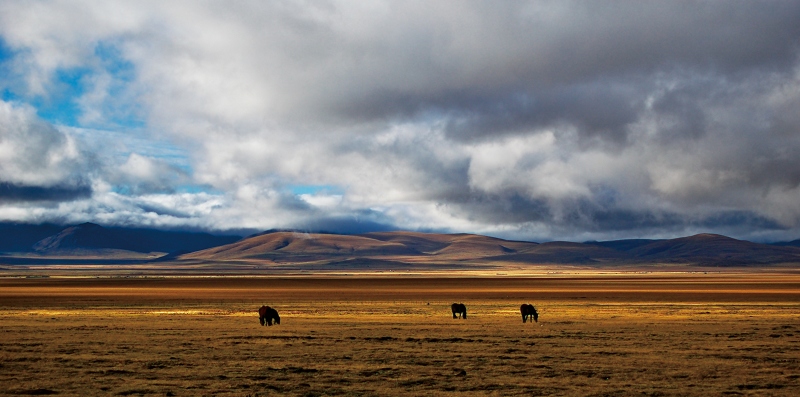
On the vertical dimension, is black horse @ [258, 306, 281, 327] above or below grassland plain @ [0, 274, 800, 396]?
above

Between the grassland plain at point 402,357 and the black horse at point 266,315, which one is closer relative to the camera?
the grassland plain at point 402,357

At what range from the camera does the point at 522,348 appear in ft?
71.4

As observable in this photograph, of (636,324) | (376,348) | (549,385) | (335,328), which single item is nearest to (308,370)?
(376,348)

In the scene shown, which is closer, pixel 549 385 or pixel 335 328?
pixel 549 385

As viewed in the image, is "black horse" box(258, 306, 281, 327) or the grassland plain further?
"black horse" box(258, 306, 281, 327)

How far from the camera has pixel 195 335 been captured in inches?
1013

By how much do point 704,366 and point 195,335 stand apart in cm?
1690

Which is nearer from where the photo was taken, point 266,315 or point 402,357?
point 402,357

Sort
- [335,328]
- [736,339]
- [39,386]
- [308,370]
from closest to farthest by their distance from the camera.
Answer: [39,386], [308,370], [736,339], [335,328]

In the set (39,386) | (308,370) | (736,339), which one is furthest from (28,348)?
Result: (736,339)

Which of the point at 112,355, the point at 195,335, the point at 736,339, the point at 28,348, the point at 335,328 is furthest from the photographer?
the point at 335,328

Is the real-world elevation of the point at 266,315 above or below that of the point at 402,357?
above

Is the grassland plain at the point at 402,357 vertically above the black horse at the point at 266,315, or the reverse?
the black horse at the point at 266,315

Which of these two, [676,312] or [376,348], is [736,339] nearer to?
[376,348]
